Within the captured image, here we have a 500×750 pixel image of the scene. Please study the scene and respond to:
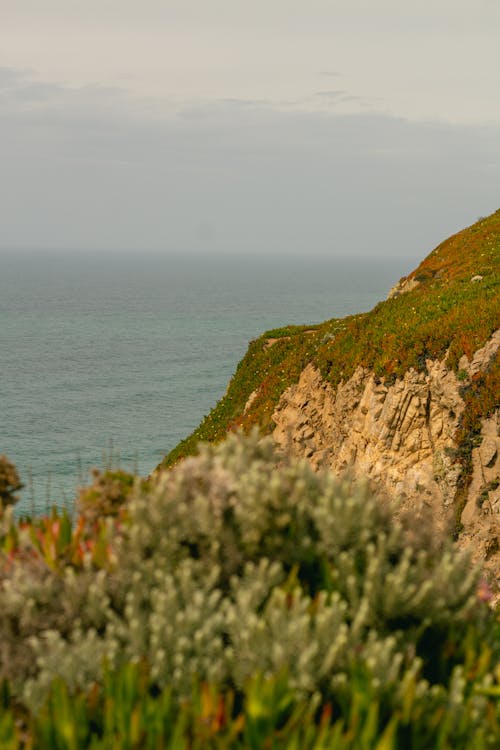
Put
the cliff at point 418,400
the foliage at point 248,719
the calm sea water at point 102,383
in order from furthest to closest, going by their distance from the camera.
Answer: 1. the calm sea water at point 102,383
2. the cliff at point 418,400
3. the foliage at point 248,719


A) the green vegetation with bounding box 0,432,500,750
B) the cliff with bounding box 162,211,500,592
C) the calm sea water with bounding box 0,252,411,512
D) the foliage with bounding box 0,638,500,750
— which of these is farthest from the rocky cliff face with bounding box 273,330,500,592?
the calm sea water with bounding box 0,252,411,512

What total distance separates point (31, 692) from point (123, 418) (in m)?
77.5

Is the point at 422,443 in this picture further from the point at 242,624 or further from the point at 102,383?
the point at 102,383

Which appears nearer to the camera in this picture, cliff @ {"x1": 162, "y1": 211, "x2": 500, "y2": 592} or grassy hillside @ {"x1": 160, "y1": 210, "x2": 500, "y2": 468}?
cliff @ {"x1": 162, "y1": 211, "x2": 500, "y2": 592}

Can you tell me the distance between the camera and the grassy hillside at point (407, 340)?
19.1m

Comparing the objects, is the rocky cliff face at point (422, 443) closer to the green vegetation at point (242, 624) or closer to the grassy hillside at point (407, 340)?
the grassy hillside at point (407, 340)

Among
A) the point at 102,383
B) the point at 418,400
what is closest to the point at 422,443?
the point at 418,400

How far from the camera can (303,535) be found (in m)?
5.89

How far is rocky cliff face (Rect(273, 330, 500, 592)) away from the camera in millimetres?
→ 17078

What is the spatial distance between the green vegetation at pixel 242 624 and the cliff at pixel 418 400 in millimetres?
6853

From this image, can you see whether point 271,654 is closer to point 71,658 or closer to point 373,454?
point 71,658

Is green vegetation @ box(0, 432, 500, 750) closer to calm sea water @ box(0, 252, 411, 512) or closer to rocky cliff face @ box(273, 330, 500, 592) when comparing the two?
rocky cliff face @ box(273, 330, 500, 592)

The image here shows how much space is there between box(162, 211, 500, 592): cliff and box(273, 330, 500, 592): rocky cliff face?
3 cm

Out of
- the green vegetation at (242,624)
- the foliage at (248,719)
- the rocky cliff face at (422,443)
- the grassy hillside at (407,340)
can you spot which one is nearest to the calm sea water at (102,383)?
the grassy hillside at (407,340)
